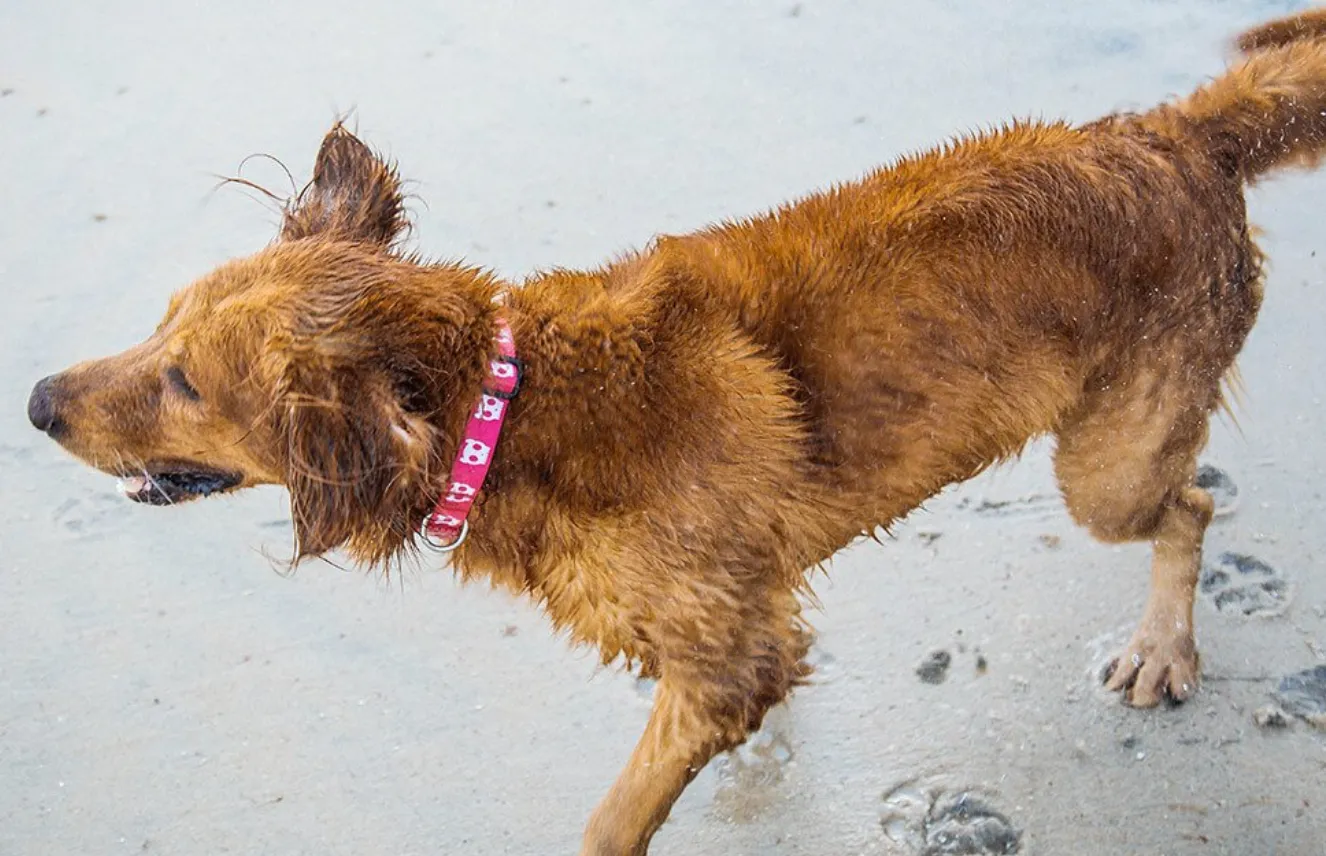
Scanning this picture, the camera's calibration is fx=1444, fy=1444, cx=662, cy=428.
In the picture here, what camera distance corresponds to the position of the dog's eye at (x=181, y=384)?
2734mm

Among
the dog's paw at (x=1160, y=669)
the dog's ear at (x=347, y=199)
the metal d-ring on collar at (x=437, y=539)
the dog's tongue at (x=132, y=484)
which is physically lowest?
the dog's paw at (x=1160, y=669)

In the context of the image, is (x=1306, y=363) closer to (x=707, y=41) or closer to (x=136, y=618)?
(x=707, y=41)

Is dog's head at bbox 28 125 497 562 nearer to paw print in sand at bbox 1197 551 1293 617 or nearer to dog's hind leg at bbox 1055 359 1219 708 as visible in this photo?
dog's hind leg at bbox 1055 359 1219 708

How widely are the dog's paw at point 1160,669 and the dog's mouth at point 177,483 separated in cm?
213

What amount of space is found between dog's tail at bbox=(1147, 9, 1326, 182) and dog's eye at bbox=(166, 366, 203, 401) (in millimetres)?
2061

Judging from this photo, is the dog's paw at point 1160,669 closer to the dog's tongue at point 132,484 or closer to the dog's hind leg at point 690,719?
the dog's hind leg at point 690,719

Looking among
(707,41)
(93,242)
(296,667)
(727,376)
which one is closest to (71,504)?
(296,667)

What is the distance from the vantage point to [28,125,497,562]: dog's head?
8.46ft

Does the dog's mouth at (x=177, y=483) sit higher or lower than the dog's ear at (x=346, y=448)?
Answer: lower

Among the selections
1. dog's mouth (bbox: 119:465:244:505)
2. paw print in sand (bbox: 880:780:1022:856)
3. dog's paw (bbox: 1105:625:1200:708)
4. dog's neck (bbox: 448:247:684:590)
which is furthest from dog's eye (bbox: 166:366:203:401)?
dog's paw (bbox: 1105:625:1200:708)

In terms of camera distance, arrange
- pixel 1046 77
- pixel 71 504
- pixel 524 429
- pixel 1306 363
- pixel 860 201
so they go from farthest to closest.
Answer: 1. pixel 1046 77
2. pixel 1306 363
3. pixel 71 504
4. pixel 860 201
5. pixel 524 429

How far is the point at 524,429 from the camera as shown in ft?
8.87

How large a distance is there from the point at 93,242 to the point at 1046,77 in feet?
11.3

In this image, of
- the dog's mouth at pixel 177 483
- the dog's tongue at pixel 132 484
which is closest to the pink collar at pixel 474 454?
the dog's mouth at pixel 177 483
